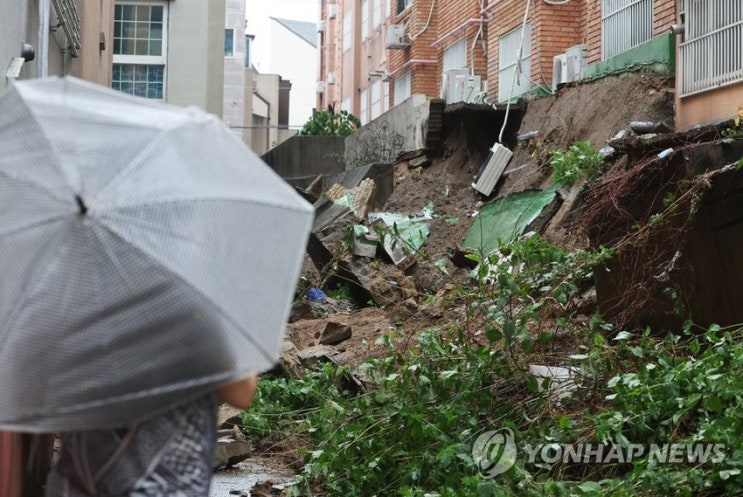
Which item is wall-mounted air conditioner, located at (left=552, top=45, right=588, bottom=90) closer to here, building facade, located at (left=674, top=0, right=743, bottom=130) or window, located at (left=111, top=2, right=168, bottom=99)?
building facade, located at (left=674, top=0, right=743, bottom=130)

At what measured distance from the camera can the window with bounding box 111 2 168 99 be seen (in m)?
27.7

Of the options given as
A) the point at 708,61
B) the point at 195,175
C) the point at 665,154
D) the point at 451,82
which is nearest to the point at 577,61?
the point at 708,61

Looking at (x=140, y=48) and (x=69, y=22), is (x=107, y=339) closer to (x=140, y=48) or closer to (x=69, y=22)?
(x=69, y=22)

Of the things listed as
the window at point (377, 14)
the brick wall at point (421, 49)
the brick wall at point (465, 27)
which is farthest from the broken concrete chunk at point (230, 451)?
the window at point (377, 14)

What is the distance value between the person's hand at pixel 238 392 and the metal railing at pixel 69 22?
8.70 metres

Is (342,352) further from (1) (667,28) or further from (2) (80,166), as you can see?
(2) (80,166)

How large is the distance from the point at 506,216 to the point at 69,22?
7.80 metres

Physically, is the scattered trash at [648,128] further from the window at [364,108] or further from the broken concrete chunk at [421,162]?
the window at [364,108]

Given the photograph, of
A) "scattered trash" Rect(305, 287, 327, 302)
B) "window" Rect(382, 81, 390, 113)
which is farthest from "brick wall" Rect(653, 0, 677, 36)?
"window" Rect(382, 81, 390, 113)

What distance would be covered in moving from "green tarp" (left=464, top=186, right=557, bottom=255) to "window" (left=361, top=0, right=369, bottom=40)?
2152 centimetres

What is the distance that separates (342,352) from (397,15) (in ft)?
71.3

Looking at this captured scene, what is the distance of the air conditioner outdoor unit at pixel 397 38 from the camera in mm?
29812

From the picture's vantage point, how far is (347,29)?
137 feet

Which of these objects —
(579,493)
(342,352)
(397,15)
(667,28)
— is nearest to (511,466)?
(579,493)
